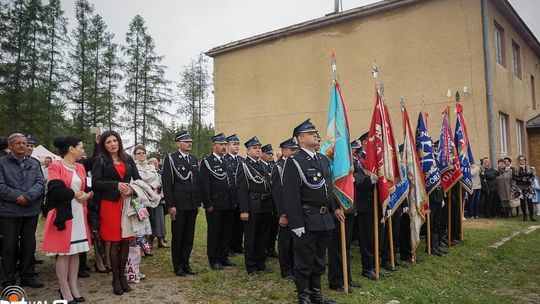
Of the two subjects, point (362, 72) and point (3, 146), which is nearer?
point (3, 146)

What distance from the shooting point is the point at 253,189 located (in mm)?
6332

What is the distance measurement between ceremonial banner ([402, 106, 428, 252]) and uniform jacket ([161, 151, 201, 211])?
3641mm

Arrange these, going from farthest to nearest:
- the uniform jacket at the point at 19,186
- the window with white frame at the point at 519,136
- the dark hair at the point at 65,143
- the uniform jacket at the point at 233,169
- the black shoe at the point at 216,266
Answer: the window with white frame at the point at 519,136 → the uniform jacket at the point at 233,169 → the black shoe at the point at 216,266 → the uniform jacket at the point at 19,186 → the dark hair at the point at 65,143

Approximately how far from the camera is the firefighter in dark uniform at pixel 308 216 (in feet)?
14.9

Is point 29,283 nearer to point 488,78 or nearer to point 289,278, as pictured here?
point 289,278

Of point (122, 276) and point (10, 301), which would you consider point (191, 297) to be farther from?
point (10, 301)

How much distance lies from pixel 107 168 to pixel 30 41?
19559 mm

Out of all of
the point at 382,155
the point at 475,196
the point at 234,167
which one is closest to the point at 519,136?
the point at 475,196

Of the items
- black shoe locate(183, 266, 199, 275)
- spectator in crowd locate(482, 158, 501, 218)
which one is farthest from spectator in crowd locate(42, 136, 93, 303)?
spectator in crowd locate(482, 158, 501, 218)

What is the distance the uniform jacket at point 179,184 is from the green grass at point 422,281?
3.57ft

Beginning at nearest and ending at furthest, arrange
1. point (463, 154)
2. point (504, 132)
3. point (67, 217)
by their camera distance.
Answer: point (67, 217)
point (463, 154)
point (504, 132)

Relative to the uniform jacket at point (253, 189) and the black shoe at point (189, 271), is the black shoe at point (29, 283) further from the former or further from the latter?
the uniform jacket at point (253, 189)

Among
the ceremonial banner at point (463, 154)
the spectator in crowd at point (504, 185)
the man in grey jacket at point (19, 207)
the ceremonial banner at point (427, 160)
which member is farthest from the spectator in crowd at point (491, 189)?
the man in grey jacket at point (19, 207)

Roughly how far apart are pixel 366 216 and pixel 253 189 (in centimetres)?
180
